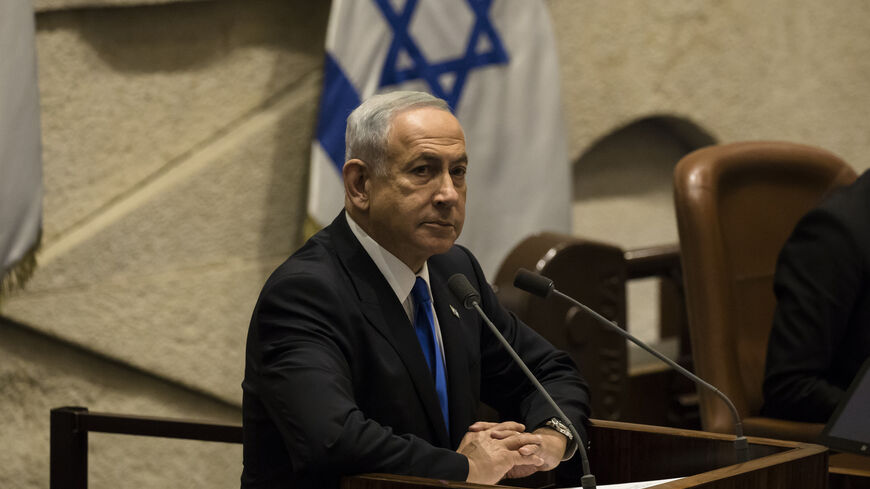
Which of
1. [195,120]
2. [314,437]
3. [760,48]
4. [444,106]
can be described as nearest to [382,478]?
[314,437]

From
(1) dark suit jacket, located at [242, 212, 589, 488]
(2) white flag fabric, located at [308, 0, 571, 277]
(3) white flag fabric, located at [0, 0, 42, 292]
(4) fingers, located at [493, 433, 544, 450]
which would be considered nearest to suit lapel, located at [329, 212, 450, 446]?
(1) dark suit jacket, located at [242, 212, 589, 488]

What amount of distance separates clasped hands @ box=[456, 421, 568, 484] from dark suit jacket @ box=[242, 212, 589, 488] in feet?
0.13

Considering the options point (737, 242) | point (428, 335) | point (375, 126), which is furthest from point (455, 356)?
point (737, 242)

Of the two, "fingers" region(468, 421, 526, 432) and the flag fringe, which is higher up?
the flag fringe

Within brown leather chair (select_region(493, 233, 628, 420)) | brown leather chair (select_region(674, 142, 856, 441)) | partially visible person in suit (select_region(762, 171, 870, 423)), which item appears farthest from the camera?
brown leather chair (select_region(493, 233, 628, 420))

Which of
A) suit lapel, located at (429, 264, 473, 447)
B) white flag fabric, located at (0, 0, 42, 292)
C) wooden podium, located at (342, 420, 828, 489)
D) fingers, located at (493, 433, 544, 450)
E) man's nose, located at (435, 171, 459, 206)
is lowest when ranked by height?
wooden podium, located at (342, 420, 828, 489)

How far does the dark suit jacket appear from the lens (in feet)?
5.17

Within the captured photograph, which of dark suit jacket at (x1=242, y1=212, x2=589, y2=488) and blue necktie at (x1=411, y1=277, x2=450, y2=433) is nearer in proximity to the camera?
dark suit jacket at (x1=242, y1=212, x2=589, y2=488)

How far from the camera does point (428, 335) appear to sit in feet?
6.15

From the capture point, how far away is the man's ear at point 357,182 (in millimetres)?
1826

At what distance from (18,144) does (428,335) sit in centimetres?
160

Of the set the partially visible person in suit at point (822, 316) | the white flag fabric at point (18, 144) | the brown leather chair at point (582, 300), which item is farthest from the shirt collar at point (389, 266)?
the white flag fabric at point (18, 144)

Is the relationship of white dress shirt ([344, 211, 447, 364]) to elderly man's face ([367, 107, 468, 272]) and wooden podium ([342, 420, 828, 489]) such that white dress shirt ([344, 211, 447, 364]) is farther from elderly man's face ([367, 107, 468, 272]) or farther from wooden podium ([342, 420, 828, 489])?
wooden podium ([342, 420, 828, 489])

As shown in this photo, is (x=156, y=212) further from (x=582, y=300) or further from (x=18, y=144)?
(x=582, y=300)
